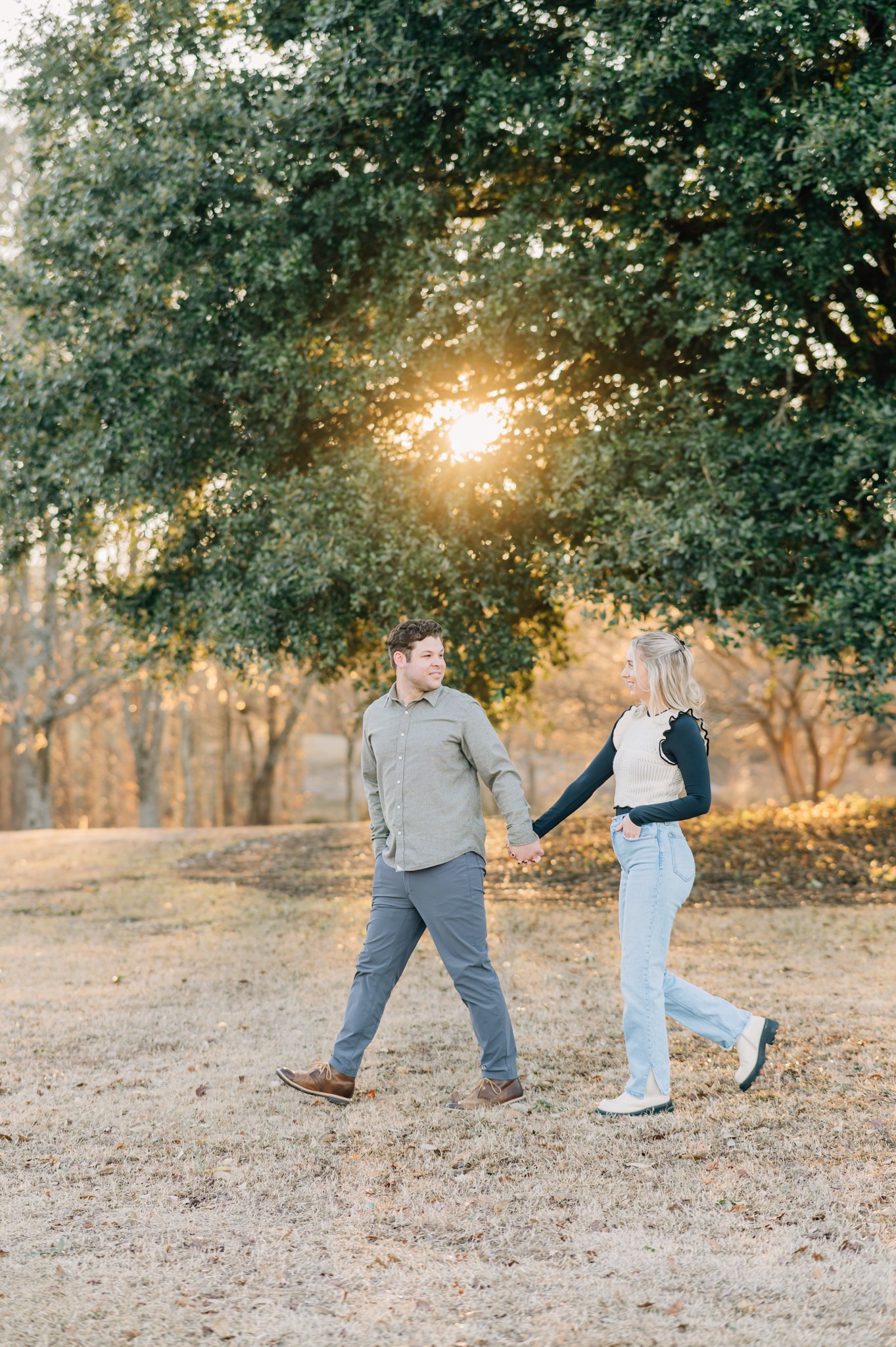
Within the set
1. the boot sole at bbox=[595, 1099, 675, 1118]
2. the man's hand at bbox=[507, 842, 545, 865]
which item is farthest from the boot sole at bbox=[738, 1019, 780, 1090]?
the man's hand at bbox=[507, 842, 545, 865]

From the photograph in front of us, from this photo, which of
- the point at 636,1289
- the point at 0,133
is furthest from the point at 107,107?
the point at 0,133

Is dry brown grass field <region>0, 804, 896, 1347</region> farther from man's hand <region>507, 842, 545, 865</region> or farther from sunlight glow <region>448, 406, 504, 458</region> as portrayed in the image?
sunlight glow <region>448, 406, 504, 458</region>

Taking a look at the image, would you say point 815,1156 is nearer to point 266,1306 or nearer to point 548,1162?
point 548,1162

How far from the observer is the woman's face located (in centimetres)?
469

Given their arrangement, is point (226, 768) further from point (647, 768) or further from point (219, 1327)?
point (219, 1327)

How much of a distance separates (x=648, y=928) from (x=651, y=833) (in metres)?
0.39

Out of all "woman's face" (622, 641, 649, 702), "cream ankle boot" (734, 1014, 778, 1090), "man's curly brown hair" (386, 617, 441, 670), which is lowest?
"cream ankle boot" (734, 1014, 778, 1090)

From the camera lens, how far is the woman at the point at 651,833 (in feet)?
15.1

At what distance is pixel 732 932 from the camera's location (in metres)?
9.39

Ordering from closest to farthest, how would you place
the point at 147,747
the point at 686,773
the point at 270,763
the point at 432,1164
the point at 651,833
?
1. the point at 432,1164
2. the point at 686,773
3. the point at 651,833
4. the point at 270,763
5. the point at 147,747

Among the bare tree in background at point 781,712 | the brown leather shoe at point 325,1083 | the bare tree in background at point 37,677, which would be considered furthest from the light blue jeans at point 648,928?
the bare tree in background at point 37,677

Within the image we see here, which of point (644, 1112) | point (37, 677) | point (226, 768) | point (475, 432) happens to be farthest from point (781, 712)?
point (644, 1112)

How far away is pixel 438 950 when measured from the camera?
500 cm

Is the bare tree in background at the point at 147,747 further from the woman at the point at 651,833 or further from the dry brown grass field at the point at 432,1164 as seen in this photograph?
the woman at the point at 651,833
